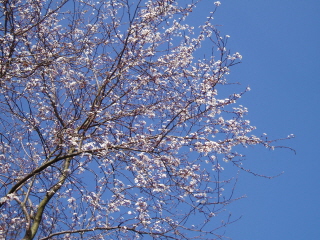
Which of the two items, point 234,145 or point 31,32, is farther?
point 31,32

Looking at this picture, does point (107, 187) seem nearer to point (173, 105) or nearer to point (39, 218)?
point (39, 218)

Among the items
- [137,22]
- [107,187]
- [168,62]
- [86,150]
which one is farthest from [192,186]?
[137,22]

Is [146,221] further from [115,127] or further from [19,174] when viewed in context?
[19,174]

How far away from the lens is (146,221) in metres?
5.78

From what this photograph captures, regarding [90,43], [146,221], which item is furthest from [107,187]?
[90,43]

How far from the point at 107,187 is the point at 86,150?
0.91 metres

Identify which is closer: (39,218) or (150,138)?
(150,138)

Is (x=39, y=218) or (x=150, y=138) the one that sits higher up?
(x=150, y=138)

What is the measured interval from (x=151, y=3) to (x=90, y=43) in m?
1.28

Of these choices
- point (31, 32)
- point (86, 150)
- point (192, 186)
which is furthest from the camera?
point (31, 32)

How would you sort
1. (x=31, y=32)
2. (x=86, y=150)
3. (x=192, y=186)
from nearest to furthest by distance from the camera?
(x=86, y=150) < (x=192, y=186) < (x=31, y=32)

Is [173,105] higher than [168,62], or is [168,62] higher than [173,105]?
[168,62]

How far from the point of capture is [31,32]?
261 inches

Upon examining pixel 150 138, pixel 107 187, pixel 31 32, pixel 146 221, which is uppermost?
pixel 31 32
